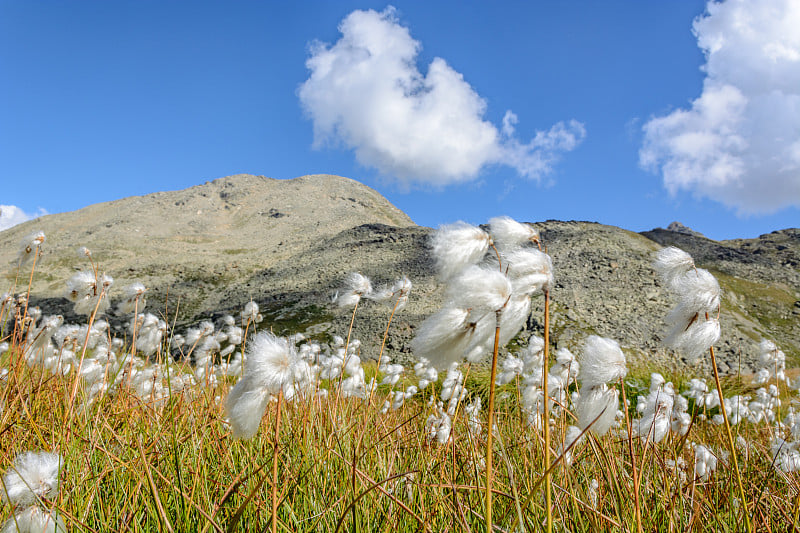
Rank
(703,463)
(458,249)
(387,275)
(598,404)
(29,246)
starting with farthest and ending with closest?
(387,275), (29,246), (703,463), (598,404), (458,249)

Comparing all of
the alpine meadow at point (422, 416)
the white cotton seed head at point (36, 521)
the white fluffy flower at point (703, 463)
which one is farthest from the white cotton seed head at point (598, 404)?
the white cotton seed head at point (36, 521)

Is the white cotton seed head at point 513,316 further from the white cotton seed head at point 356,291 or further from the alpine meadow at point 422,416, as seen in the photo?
the white cotton seed head at point 356,291

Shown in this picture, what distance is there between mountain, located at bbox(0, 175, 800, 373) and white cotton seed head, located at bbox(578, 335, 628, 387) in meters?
2.35

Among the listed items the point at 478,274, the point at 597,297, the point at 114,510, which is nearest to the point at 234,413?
the point at 478,274

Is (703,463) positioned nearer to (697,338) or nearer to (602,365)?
(697,338)

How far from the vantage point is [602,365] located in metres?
1.27

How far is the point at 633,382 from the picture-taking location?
677 centimetres

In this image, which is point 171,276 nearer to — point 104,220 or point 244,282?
point 244,282

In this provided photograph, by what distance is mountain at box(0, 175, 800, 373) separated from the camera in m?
10.1

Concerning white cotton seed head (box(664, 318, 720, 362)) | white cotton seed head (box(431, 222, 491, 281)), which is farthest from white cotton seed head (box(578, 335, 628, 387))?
white cotton seed head (box(431, 222, 491, 281))

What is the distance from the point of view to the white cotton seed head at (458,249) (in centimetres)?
122

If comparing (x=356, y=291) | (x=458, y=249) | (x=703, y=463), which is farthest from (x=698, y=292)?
(x=356, y=291)

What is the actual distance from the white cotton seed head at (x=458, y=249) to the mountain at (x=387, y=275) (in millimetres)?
2097

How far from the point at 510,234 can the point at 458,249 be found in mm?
167
